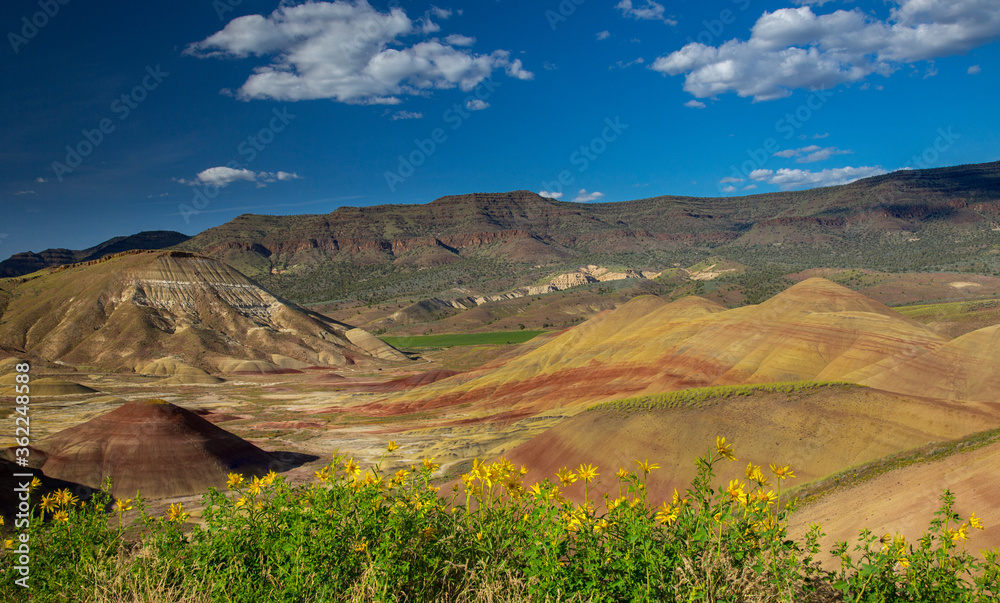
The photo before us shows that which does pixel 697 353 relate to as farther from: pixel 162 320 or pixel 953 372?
pixel 162 320

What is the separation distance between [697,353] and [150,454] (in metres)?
39.0

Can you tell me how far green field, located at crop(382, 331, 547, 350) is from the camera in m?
110

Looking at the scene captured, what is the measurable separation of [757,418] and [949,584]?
19.9m

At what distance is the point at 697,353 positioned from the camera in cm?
4462

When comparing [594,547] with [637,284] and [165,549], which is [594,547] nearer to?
[165,549]

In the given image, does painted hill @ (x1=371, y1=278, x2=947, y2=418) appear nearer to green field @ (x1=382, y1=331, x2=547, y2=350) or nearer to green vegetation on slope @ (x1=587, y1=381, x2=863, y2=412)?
green vegetation on slope @ (x1=587, y1=381, x2=863, y2=412)

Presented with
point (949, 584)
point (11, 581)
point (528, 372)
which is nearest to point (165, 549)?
point (11, 581)

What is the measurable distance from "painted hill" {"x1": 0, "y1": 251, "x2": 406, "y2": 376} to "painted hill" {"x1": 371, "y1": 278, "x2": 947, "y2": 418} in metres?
38.6

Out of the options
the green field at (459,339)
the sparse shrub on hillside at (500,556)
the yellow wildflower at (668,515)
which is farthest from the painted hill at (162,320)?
the yellow wildflower at (668,515)

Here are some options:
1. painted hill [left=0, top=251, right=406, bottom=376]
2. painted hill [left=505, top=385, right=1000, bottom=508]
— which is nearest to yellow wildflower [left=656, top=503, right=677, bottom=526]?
painted hill [left=505, top=385, right=1000, bottom=508]

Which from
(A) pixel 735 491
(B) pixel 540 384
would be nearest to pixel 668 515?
(A) pixel 735 491

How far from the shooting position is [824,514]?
49.4 ft

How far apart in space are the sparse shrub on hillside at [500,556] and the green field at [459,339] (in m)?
101

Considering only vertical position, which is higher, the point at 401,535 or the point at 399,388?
the point at 401,535
